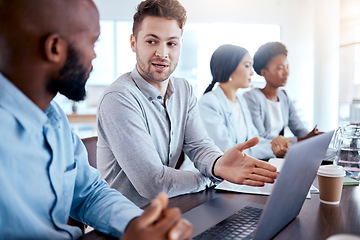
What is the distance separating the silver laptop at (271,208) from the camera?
22.5 inches

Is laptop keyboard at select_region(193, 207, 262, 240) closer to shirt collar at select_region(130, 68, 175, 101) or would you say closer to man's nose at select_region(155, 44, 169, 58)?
shirt collar at select_region(130, 68, 175, 101)

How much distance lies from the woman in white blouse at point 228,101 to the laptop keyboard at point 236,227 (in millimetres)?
1162

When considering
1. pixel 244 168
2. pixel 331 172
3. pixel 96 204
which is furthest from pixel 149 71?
pixel 331 172

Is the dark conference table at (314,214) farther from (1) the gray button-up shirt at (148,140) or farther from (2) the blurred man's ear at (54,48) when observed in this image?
(2) the blurred man's ear at (54,48)

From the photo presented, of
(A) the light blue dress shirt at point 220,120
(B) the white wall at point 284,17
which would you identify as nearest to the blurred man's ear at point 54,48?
(A) the light blue dress shirt at point 220,120

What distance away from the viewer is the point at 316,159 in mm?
741

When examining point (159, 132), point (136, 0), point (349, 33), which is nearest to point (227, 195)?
point (159, 132)

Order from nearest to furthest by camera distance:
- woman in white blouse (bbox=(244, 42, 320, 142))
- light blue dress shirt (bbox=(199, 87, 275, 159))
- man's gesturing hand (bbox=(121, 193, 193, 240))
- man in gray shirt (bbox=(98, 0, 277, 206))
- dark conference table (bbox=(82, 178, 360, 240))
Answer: man's gesturing hand (bbox=(121, 193, 193, 240)), dark conference table (bbox=(82, 178, 360, 240)), man in gray shirt (bbox=(98, 0, 277, 206)), light blue dress shirt (bbox=(199, 87, 275, 159)), woman in white blouse (bbox=(244, 42, 320, 142))

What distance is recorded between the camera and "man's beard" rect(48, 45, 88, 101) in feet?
2.15

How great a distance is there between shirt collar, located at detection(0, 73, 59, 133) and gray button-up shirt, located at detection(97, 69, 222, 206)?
1.70ft

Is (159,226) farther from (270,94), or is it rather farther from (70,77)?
(270,94)

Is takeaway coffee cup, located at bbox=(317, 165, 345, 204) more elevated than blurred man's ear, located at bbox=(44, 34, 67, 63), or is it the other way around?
blurred man's ear, located at bbox=(44, 34, 67, 63)

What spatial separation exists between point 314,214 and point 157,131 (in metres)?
0.72

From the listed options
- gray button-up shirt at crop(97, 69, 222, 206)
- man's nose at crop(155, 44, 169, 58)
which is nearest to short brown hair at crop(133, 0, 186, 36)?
man's nose at crop(155, 44, 169, 58)
